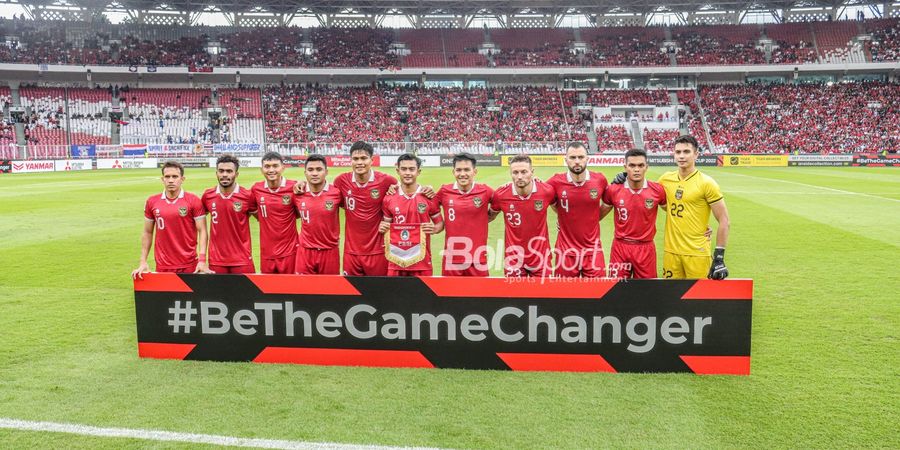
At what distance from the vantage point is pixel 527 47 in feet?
201

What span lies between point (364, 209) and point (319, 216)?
51 cm

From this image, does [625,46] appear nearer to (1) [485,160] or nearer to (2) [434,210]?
(1) [485,160]

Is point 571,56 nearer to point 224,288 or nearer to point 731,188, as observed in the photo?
point 731,188

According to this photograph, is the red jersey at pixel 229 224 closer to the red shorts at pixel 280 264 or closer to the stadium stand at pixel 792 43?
the red shorts at pixel 280 264

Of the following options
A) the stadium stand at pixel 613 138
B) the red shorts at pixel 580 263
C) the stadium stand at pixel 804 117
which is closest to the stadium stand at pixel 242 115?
the stadium stand at pixel 613 138

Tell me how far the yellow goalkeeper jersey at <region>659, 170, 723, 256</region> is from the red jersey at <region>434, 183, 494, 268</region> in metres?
2.04

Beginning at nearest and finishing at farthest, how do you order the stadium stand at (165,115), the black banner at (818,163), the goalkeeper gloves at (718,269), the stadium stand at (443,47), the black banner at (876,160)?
the goalkeeper gloves at (718,269) < the black banner at (876,160) < the black banner at (818,163) < the stadium stand at (165,115) < the stadium stand at (443,47)

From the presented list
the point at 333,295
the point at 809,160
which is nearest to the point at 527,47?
the point at 809,160

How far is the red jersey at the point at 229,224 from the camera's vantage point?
6574 mm

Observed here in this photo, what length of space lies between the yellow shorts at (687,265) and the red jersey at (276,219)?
13.9 ft

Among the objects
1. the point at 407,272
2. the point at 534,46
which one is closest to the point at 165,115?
the point at 534,46

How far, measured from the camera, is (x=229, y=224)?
6.62 metres

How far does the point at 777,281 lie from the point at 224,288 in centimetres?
795

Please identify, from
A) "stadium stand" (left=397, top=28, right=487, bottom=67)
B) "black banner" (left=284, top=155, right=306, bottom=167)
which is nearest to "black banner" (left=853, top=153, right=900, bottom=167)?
"stadium stand" (left=397, top=28, right=487, bottom=67)
